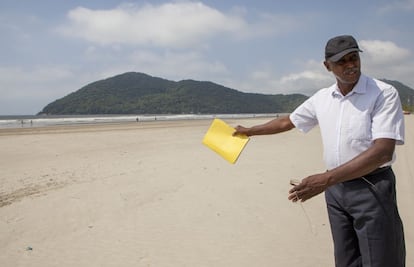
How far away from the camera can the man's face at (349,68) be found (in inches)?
81.7

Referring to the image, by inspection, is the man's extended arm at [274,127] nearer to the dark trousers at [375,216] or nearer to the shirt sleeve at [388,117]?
the dark trousers at [375,216]

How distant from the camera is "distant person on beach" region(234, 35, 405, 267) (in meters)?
1.94

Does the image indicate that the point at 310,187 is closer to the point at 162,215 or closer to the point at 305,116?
the point at 305,116

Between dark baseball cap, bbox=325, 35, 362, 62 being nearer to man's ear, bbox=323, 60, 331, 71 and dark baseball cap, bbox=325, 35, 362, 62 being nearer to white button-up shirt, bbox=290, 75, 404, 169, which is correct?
man's ear, bbox=323, 60, 331, 71

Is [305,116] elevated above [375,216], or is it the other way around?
[305,116]

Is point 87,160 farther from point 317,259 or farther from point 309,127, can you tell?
point 309,127

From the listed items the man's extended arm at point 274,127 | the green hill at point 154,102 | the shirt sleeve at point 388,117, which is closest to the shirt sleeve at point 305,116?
the man's extended arm at point 274,127

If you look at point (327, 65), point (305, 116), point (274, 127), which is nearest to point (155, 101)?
point (274, 127)

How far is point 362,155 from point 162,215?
3972mm

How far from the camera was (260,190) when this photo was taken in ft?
22.6

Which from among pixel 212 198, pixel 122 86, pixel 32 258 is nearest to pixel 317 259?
pixel 212 198

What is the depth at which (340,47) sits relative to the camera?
2059mm

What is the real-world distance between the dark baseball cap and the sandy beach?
273cm

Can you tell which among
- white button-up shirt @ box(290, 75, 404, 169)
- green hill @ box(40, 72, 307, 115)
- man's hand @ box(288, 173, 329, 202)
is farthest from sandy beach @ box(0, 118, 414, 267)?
green hill @ box(40, 72, 307, 115)
